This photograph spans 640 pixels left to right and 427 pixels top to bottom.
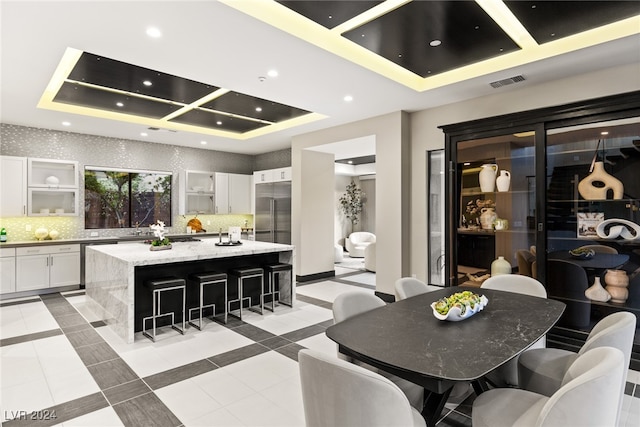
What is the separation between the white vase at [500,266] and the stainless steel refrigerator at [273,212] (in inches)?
166

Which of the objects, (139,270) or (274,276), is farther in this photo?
(274,276)

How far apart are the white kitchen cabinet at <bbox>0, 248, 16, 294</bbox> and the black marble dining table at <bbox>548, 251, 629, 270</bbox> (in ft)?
25.4

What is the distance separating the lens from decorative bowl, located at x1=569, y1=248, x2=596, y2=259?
366 centimetres

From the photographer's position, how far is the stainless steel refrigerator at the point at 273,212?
755 cm

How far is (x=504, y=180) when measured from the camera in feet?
13.8

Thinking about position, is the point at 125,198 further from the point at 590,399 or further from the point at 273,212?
the point at 590,399

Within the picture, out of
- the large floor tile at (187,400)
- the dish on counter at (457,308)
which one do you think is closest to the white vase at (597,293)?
the dish on counter at (457,308)

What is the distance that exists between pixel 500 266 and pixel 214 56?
3.95 meters

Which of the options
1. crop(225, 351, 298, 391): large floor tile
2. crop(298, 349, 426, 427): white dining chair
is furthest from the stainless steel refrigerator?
crop(298, 349, 426, 427): white dining chair

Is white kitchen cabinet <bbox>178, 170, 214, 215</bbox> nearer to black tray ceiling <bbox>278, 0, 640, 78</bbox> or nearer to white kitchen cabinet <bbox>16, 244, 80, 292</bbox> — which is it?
white kitchen cabinet <bbox>16, 244, 80, 292</bbox>

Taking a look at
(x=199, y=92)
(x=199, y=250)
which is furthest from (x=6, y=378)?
(x=199, y=92)


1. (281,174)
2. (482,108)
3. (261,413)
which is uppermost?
(482,108)

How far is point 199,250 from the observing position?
4621 millimetres

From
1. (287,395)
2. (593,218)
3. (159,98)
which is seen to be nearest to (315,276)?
(159,98)
